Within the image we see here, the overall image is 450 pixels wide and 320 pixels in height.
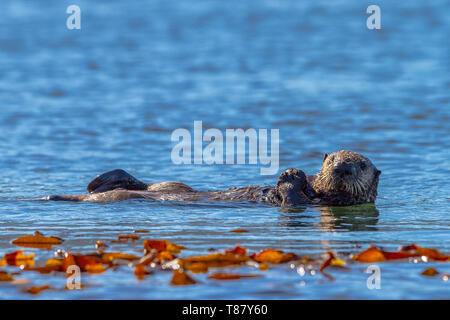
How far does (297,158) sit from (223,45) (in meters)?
14.8

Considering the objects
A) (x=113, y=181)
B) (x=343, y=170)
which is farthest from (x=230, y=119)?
(x=343, y=170)

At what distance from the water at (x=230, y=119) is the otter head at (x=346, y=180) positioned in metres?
0.26

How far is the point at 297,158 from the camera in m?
12.3

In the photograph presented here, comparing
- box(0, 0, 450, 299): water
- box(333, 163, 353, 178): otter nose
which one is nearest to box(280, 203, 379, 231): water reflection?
box(0, 0, 450, 299): water

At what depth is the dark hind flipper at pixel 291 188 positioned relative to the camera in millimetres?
8453

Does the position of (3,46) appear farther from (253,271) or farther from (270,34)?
(253,271)

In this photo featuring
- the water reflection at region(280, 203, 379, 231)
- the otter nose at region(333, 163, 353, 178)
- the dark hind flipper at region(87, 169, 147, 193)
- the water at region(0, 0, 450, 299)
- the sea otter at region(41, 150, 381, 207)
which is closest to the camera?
the water at region(0, 0, 450, 299)

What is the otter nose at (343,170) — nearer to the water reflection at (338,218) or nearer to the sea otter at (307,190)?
the sea otter at (307,190)

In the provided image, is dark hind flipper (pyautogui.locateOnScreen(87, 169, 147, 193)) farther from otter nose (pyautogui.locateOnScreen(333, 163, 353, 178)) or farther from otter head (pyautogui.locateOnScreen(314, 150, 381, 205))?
otter nose (pyautogui.locateOnScreen(333, 163, 353, 178))

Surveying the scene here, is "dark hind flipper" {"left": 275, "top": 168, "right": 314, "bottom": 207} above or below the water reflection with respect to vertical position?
above

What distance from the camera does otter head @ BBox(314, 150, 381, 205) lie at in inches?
330

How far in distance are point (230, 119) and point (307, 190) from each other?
6.99 m
